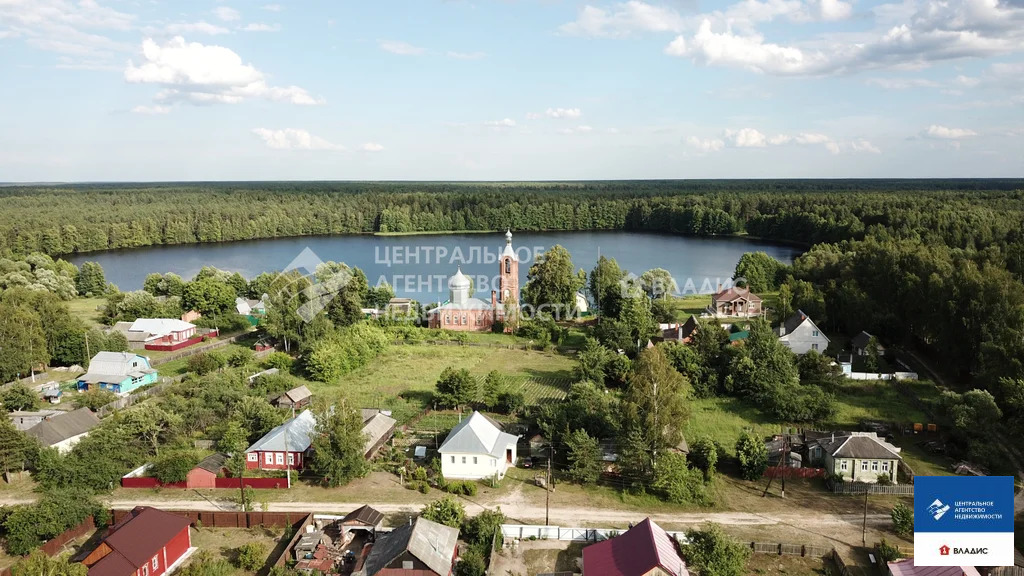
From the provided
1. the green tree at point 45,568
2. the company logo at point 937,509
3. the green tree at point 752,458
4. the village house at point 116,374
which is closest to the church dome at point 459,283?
the village house at point 116,374

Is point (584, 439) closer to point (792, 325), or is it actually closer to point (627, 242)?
point (792, 325)

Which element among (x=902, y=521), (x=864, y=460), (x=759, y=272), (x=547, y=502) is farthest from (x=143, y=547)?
(x=759, y=272)

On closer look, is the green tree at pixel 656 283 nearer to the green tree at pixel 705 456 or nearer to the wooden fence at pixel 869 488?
the green tree at pixel 705 456

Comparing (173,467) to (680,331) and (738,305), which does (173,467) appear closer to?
(680,331)

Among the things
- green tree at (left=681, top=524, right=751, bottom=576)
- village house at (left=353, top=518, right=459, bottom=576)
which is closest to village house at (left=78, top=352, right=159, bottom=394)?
village house at (left=353, top=518, right=459, bottom=576)

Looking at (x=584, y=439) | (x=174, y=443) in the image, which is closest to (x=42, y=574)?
(x=174, y=443)

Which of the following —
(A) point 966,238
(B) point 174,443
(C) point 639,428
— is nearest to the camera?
(C) point 639,428
